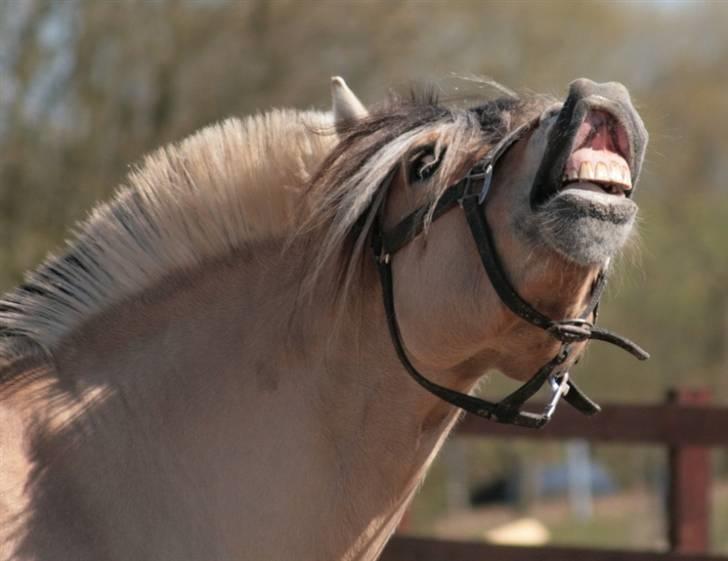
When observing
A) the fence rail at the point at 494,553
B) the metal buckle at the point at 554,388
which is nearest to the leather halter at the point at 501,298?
the metal buckle at the point at 554,388

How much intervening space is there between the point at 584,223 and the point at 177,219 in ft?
3.41

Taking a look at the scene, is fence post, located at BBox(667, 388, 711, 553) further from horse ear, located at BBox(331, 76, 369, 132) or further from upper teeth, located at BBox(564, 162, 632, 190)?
upper teeth, located at BBox(564, 162, 632, 190)

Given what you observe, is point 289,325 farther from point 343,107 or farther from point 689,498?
point 689,498

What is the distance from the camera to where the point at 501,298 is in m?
2.31

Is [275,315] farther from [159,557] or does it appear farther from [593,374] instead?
[593,374]

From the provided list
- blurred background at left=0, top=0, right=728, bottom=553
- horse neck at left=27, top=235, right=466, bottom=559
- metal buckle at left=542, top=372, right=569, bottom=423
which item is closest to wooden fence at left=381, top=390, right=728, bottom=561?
blurred background at left=0, top=0, right=728, bottom=553

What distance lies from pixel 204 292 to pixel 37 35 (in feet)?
25.7

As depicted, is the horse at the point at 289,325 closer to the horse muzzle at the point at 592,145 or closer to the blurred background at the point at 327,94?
the horse muzzle at the point at 592,145

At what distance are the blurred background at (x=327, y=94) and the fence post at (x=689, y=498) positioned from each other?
5.13 ft

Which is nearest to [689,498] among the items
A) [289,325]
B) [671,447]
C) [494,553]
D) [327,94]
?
[671,447]

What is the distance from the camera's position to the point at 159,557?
7.91ft

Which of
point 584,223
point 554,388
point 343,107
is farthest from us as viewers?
point 343,107

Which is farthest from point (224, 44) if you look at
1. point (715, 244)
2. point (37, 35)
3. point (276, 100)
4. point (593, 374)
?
point (715, 244)

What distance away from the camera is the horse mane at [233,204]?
8.43 ft
